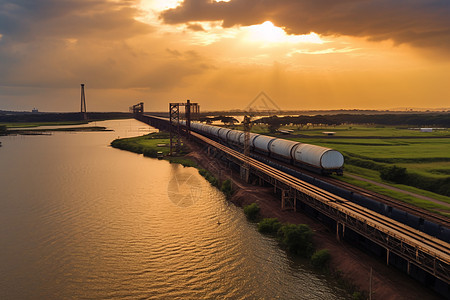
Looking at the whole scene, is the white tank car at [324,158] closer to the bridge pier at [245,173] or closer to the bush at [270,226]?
the bridge pier at [245,173]

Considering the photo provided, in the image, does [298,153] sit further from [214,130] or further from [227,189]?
[214,130]

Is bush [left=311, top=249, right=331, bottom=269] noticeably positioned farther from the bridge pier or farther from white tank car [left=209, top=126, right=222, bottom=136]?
white tank car [left=209, top=126, right=222, bottom=136]

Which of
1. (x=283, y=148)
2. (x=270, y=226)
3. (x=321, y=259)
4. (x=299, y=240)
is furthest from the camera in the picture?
(x=283, y=148)

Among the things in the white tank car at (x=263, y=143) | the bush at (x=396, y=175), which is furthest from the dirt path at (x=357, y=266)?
the white tank car at (x=263, y=143)

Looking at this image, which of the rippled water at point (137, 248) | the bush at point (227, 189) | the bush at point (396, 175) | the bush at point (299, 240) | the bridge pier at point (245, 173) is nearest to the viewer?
the rippled water at point (137, 248)

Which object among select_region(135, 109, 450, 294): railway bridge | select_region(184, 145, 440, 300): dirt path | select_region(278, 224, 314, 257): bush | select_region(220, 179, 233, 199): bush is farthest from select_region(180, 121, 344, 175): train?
select_region(278, 224, 314, 257): bush

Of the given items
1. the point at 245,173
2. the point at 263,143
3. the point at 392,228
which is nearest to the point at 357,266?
the point at 392,228
